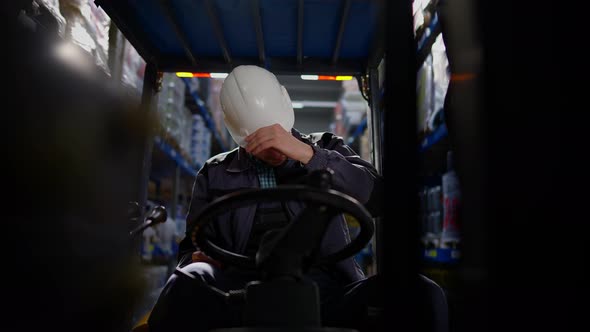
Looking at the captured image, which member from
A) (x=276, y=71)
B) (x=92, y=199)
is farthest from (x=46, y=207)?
(x=276, y=71)

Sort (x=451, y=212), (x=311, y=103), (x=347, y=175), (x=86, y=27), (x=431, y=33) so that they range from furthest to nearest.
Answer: (x=311, y=103) < (x=431, y=33) < (x=451, y=212) < (x=86, y=27) < (x=347, y=175)

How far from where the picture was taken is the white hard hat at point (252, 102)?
1562 mm

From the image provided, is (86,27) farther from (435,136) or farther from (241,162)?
(435,136)

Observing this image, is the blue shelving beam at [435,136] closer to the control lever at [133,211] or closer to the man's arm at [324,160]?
the man's arm at [324,160]

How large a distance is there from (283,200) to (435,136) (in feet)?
6.79

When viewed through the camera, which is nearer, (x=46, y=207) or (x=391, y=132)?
(x=391, y=132)

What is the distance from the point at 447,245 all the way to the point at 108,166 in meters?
2.01

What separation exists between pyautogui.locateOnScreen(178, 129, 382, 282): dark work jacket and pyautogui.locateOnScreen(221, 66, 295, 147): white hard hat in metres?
0.18

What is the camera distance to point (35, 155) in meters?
1.03

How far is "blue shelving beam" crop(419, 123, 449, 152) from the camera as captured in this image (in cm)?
262

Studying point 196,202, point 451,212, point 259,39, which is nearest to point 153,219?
point 196,202

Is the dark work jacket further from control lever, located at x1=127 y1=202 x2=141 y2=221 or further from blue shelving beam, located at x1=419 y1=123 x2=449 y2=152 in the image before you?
blue shelving beam, located at x1=419 y1=123 x2=449 y2=152

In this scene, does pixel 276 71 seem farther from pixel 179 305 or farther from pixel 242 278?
pixel 179 305

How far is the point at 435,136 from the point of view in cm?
275
